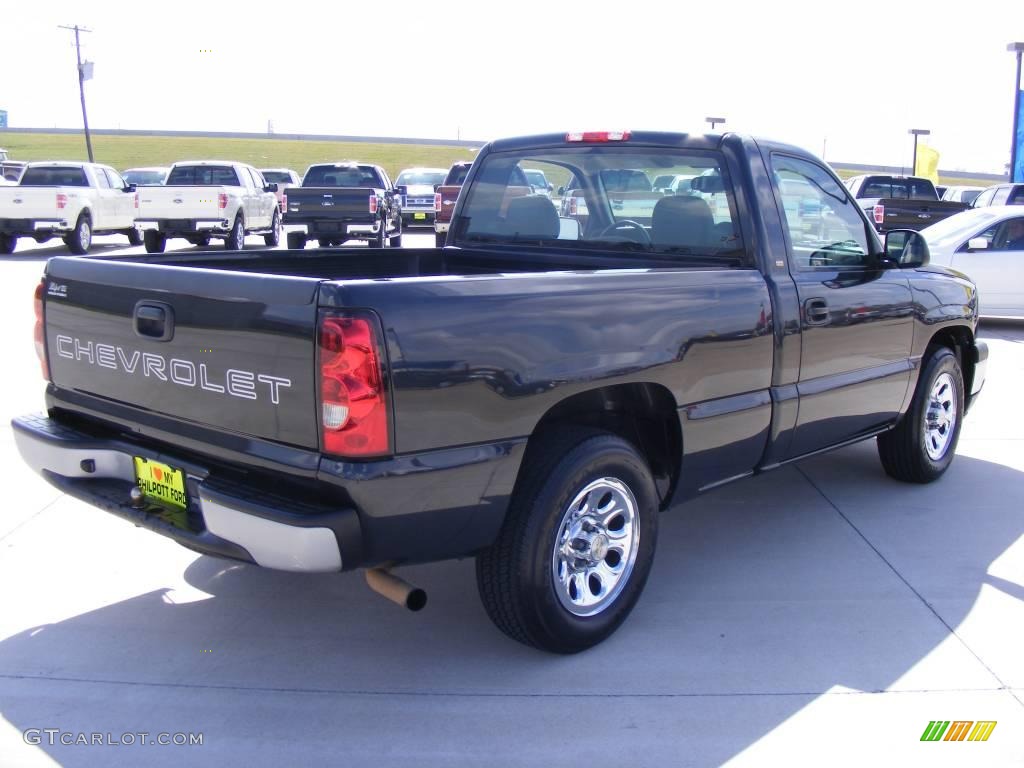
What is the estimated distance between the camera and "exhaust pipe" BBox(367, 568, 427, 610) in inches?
127

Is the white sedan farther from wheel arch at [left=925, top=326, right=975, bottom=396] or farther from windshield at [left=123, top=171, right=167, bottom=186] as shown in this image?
windshield at [left=123, top=171, right=167, bottom=186]

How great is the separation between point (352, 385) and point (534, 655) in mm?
1426

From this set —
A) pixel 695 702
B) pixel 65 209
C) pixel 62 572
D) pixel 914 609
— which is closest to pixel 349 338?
pixel 695 702

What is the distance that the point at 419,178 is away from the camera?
28.4m

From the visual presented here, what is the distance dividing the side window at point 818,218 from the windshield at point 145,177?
27951 millimetres

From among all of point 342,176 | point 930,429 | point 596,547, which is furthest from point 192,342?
point 342,176

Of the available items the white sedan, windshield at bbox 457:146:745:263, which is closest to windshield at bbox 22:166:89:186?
the white sedan

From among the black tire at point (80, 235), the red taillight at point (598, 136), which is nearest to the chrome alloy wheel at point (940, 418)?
the red taillight at point (598, 136)

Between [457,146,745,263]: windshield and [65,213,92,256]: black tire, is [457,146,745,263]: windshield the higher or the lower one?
the higher one

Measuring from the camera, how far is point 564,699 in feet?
11.2

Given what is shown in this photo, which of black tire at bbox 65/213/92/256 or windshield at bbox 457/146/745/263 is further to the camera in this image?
black tire at bbox 65/213/92/256

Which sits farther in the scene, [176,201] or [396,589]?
[176,201]

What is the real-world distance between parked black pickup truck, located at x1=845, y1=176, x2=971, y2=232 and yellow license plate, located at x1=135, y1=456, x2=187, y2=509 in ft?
53.7

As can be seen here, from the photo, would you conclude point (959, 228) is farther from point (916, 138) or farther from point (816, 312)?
point (916, 138)
